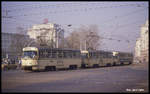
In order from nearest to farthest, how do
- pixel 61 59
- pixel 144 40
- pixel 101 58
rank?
pixel 61 59
pixel 101 58
pixel 144 40

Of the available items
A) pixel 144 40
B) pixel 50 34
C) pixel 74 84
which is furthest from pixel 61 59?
pixel 144 40

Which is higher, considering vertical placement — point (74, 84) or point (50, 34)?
point (50, 34)

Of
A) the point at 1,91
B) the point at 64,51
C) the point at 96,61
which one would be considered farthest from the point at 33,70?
the point at 1,91

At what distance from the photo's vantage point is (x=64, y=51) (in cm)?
2809

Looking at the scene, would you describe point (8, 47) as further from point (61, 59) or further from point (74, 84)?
point (74, 84)

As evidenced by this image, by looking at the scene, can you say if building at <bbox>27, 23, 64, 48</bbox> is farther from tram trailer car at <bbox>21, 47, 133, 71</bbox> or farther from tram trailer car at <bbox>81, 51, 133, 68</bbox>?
tram trailer car at <bbox>21, 47, 133, 71</bbox>

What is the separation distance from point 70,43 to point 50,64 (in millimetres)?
33919

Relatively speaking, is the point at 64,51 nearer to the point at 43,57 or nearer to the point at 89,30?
the point at 43,57

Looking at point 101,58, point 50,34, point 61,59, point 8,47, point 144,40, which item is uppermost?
point 50,34

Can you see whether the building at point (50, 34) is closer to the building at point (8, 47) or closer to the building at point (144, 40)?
the building at point (8, 47)

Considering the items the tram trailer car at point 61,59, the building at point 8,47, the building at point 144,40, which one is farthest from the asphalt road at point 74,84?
the building at point 8,47

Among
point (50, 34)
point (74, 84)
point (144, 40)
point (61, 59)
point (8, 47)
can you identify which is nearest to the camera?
point (74, 84)

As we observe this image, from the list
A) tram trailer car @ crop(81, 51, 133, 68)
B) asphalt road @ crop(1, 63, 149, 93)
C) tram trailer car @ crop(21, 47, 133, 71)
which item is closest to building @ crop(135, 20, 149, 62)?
tram trailer car @ crop(81, 51, 133, 68)

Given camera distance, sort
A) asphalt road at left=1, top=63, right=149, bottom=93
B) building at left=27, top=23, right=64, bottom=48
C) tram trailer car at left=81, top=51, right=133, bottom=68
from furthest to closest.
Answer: building at left=27, top=23, right=64, bottom=48 < tram trailer car at left=81, top=51, right=133, bottom=68 < asphalt road at left=1, top=63, right=149, bottom=93
